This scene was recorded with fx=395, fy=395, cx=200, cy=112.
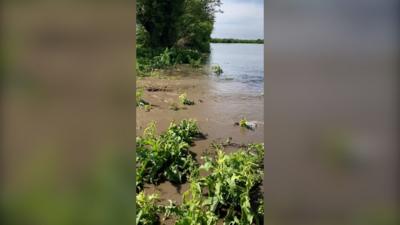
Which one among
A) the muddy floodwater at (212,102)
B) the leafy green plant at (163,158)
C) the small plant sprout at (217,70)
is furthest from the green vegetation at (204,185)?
the small plant sprout at (217,70)

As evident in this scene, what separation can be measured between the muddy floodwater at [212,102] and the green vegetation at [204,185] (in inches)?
4.1

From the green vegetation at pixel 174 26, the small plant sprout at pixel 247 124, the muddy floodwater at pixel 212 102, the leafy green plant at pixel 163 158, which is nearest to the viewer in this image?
the leafy green plant at pixel 163 158

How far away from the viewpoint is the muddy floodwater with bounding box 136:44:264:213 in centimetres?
266

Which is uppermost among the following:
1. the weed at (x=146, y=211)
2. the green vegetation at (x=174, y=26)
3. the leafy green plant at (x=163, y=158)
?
the green vegetation at (x=174, y=26)
